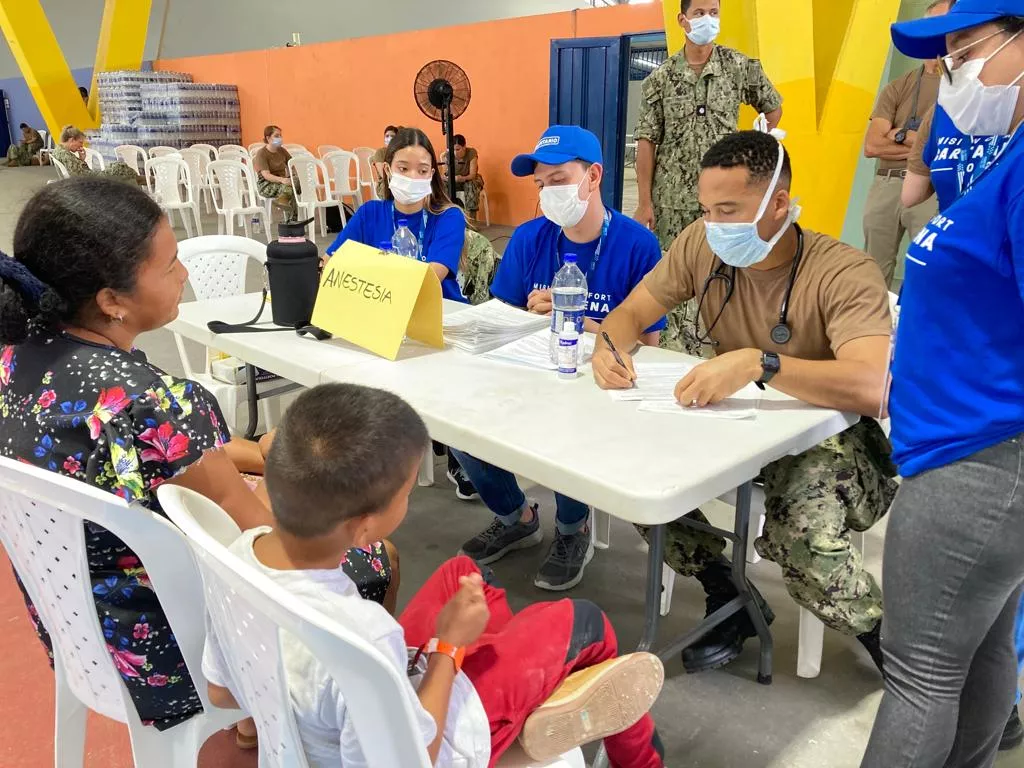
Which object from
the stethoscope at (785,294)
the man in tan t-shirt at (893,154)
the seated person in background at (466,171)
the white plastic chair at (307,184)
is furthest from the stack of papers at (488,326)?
the seated person in background at (466,171)

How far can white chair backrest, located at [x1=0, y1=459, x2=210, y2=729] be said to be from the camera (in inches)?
37.5

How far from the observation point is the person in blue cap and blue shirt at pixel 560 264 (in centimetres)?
215

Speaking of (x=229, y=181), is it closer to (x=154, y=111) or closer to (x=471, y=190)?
(x=471, y=190)

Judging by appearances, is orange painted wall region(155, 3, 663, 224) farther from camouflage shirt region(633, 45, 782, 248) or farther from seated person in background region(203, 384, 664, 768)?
seated person in background region(203, 384, 664, 768)

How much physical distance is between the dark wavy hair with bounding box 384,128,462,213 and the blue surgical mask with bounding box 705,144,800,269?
1292mm

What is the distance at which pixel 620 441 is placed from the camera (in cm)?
137

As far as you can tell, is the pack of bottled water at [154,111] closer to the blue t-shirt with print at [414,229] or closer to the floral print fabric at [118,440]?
the blue t-shirt with print at [414,229]

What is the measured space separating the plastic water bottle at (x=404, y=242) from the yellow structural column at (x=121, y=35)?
39.1 feet

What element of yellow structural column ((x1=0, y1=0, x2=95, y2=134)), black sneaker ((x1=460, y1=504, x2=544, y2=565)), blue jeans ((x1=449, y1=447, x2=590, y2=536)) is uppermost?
yellow structural column ((x1=0, y1=0, x2=95, y2=134))

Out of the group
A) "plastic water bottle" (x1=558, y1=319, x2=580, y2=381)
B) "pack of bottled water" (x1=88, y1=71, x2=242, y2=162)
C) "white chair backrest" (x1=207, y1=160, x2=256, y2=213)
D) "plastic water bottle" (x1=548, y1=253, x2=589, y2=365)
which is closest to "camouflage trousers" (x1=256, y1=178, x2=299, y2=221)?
"white chair backrest" (x1=207, y1=160, x2=256, y2=213)

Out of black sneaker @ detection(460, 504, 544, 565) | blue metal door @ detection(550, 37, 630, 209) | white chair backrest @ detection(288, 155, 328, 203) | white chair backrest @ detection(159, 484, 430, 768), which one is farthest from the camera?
white chair backrest @ detection(288, 155, 328, 203)

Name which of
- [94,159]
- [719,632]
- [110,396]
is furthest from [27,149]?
[719,632]

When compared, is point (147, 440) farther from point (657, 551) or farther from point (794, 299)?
point (794, 299)

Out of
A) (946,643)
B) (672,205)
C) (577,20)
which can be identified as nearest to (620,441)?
(946,643)
